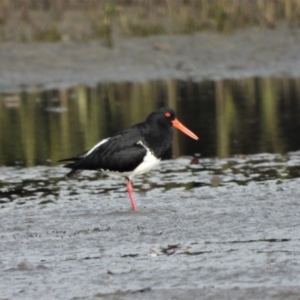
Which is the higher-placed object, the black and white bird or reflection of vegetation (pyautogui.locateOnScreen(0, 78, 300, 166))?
the black and white bird

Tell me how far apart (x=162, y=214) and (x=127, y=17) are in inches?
640

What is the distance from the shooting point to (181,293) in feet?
17.3

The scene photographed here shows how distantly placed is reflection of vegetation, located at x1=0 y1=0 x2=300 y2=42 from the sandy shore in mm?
528

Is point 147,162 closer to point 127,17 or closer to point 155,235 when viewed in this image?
point 155,235

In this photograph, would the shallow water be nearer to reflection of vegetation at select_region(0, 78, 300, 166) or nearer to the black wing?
the black wing

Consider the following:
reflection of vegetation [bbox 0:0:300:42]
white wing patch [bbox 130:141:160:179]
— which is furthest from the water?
reflection of vegetation [bbox 0:0:300:42]

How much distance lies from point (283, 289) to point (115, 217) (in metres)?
2.73

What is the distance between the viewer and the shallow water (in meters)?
5.50

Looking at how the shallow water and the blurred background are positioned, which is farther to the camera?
the blurred background

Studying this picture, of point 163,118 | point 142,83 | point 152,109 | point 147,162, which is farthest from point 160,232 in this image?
point 142,83

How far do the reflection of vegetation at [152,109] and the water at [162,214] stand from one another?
0.03 meters

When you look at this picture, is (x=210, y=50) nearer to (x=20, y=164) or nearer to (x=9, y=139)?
(x=9, y=139)

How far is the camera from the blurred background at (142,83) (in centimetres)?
1223

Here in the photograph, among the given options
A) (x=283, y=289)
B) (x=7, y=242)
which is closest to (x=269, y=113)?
(x=7, y=242)
